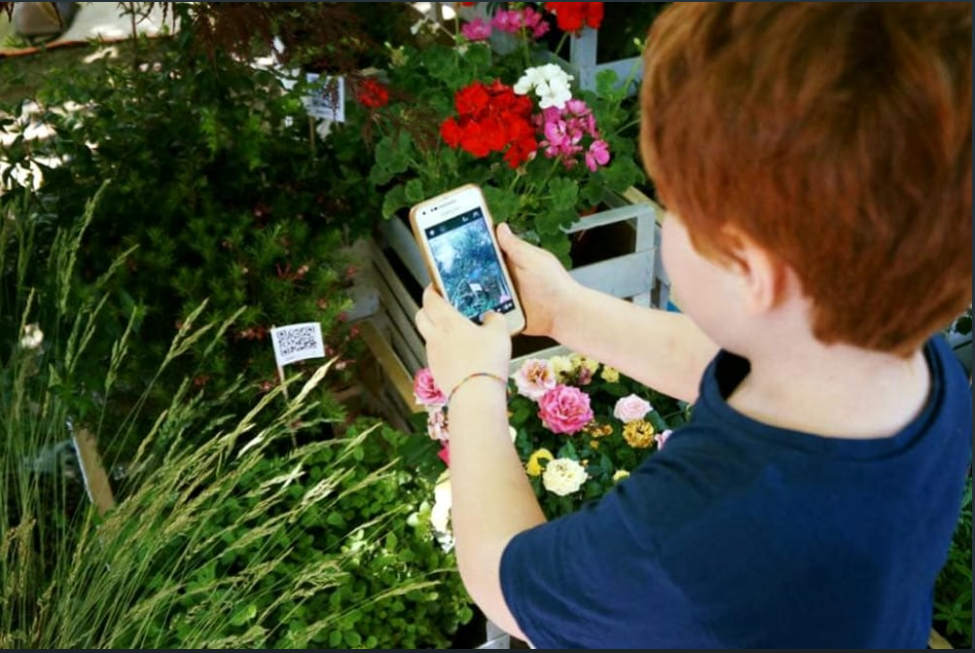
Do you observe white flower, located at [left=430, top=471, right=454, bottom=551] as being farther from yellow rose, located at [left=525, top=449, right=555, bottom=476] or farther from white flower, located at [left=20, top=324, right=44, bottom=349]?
white flower, located at [left=20, top=324, right=44, bottom=349]

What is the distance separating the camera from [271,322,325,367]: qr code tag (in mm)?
1632

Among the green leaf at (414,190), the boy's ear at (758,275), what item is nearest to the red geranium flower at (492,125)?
the green leaf at (414,190)

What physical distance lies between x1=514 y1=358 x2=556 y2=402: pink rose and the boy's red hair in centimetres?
103

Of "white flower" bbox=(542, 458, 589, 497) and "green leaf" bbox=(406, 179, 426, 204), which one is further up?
"green leaf" bbox=(406, 179, 426, 204)

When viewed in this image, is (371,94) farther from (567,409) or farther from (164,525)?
(164,525)

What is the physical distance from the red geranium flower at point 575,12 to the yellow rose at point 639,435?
877mm

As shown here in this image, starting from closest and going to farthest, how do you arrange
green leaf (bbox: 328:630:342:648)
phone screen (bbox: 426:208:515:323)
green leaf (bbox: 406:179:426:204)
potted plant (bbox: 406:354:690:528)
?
phone screen (bbox: 426:208:515:323), green leaf (bbox: 328:630:342:648), potted plant (bbox: 406:354:690:528), green leaf (bbox: 406:179:426:204)

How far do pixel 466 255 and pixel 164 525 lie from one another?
0.56 meters

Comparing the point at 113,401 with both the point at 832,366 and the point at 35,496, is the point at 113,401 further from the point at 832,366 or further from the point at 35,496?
the point at 832,366

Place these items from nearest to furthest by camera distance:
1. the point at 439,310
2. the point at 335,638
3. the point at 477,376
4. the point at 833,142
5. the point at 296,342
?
1. the point at 833,142
2. the point at 477,376
3. the point at 439,310
4. the point at 335,638
5. the point at 296,342

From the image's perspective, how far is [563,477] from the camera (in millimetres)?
1594

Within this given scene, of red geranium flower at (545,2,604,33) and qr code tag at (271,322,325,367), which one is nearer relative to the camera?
qr code tag at (271,322,325,367)

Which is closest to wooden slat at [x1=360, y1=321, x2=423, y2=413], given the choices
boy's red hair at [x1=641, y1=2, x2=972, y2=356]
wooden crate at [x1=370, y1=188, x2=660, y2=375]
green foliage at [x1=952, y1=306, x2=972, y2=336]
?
wooden crate at [x1=370, y1=188, x2=660, y2=375]

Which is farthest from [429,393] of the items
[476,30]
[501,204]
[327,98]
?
[476,30]
